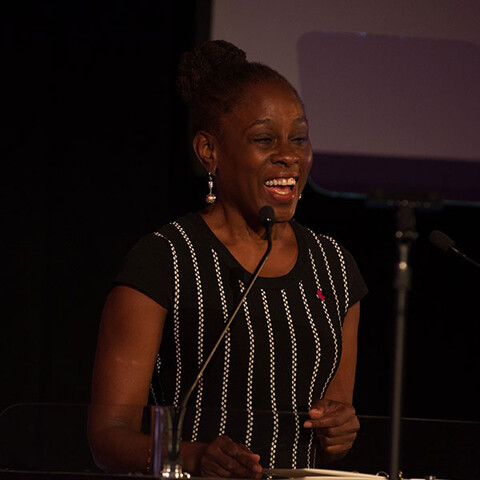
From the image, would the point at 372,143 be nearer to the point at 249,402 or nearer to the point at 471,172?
the point at 471,172

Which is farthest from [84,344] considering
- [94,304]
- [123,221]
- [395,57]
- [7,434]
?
[7,434]

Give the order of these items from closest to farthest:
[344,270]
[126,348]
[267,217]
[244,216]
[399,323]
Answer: [399,323] < [267,217] < [126,348] < [244,216] < [344,270]

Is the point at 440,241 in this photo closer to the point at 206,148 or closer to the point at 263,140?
the point at 263,140

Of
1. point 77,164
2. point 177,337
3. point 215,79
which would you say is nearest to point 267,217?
point 177,337

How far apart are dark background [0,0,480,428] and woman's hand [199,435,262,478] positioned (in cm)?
165

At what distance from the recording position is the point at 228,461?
129cm

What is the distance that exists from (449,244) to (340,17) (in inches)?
49.0

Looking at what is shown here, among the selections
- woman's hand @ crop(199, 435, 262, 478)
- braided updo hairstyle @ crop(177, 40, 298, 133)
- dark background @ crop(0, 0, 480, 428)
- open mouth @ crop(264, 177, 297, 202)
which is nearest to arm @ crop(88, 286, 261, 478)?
woman's hand @ crop(199, 435, 262, 478)

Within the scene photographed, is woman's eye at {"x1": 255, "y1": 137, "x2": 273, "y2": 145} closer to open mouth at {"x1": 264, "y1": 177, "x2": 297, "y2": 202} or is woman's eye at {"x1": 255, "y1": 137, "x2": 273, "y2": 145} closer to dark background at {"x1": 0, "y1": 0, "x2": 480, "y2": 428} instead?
open mouth at {"x1": 264, "y1": 177, "x2": 297, "y2": 202}

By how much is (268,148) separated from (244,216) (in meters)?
0.17

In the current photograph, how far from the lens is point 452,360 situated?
124 inches

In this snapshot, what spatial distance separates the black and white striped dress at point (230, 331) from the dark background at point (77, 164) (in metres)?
0.95

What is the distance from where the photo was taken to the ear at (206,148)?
1995 millimetres

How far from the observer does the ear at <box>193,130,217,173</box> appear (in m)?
2.00
